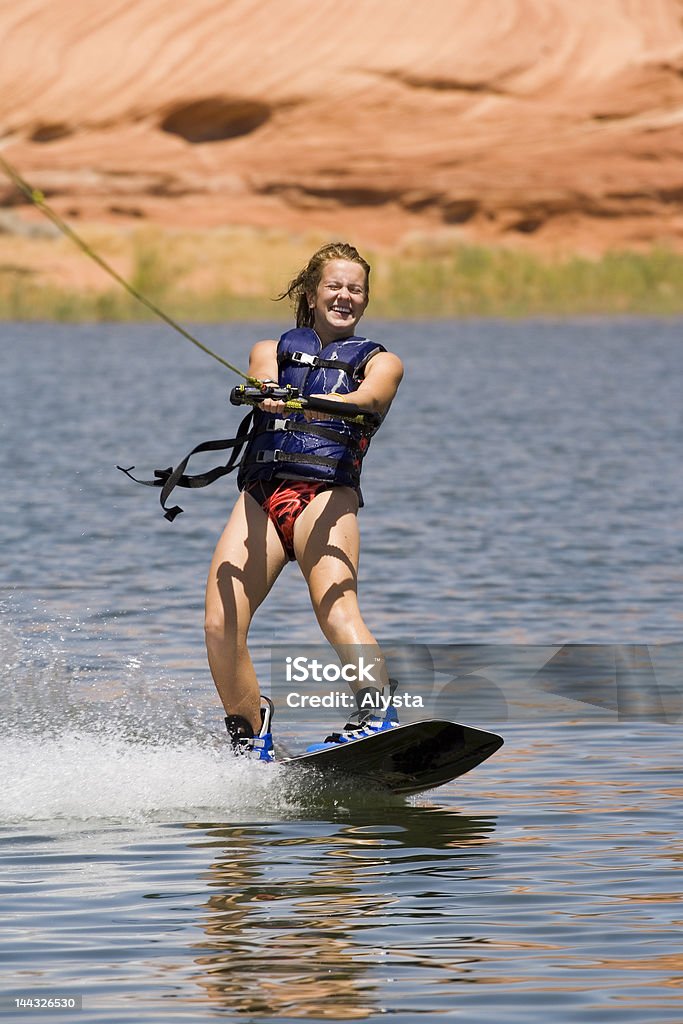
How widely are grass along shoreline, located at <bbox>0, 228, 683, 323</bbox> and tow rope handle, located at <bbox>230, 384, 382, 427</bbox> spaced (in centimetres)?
5081

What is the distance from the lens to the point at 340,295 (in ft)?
25.4

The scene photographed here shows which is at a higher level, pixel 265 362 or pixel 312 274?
pixel 312 274

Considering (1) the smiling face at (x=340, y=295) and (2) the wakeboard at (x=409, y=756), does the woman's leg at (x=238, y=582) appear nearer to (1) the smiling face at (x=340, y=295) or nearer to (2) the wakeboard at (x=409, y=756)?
(2) the wakeboard at (x=409, y=756)

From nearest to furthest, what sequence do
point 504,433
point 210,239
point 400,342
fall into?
point 504,433 < point 400,342 < point 210,239

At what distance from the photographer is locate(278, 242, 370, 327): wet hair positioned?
7746 millimetres

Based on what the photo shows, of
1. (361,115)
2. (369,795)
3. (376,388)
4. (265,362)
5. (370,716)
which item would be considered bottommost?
(369,795)

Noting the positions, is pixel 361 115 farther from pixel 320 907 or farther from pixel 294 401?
pixel 320 907

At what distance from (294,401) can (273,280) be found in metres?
53.2

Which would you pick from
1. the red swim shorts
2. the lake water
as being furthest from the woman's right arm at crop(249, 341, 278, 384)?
the lake water

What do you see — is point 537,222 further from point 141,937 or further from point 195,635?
point 141,937

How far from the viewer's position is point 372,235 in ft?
222

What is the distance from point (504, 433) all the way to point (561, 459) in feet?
11.7

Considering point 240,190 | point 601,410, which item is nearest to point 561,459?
point 601,410

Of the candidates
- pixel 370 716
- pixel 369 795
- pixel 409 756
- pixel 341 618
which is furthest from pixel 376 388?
pixel 369 795
